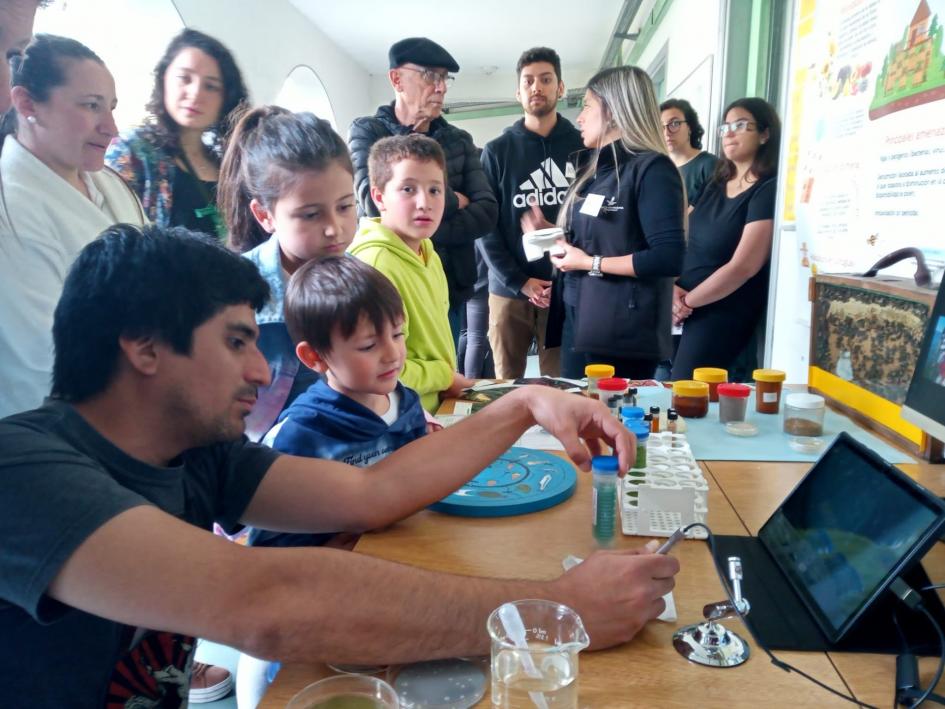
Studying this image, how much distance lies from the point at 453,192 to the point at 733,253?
1.17 meters

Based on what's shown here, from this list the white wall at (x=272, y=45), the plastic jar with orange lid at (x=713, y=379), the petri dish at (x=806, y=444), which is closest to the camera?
the petri dish at (x=806, y=444)

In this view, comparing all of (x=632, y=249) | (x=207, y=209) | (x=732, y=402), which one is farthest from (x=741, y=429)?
(x=207, y=209)

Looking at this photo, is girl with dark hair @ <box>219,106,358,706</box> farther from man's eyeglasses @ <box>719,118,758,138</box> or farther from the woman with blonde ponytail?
man's eyeglasses @ <box>719,118,758,138</box>

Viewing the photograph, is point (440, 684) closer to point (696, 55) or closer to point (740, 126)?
point (740, 126)

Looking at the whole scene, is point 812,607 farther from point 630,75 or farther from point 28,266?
point 630,75

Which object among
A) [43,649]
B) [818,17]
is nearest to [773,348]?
[818,17]

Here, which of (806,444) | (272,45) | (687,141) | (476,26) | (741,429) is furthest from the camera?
(476,26)

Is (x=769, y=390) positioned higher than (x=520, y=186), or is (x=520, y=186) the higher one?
(x=520, y=186)

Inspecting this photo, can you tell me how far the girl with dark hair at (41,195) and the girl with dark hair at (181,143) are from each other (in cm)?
10

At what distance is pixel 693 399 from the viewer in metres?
1.54

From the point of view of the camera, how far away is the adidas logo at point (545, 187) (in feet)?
9.18

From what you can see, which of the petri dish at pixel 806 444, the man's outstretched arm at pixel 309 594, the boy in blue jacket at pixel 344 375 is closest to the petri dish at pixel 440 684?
the man's outstretched arm at pixel 309 594

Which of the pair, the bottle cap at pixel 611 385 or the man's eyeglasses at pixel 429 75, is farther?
the man's eyeglasses at pixel 429 75

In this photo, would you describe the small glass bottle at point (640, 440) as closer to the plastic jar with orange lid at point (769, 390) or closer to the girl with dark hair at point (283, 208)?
the plastic jar with orange lid at point (769, 390)
